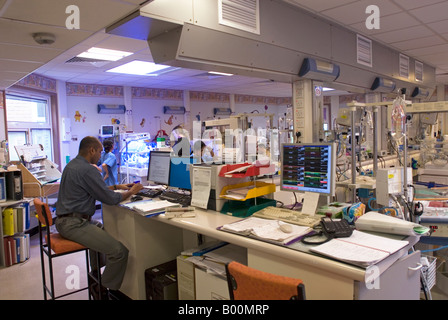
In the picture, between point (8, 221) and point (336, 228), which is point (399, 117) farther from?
point (8, 221)

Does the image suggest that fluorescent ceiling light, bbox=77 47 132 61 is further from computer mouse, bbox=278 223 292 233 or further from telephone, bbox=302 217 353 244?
telephone, bbox=302 217 353 244

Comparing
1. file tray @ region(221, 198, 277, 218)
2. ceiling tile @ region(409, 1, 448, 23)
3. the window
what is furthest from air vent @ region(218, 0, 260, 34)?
the window

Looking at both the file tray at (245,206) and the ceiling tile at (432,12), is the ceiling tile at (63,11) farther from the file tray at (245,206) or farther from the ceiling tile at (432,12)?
the ceiling tile at (432,12)

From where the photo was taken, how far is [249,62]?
2758 mm

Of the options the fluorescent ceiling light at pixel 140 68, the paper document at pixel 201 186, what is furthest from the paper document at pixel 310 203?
the fluorescent ceiling light at pixel 140 68

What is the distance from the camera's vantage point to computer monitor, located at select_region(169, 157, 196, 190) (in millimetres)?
2672

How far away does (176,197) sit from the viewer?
2.59 metres

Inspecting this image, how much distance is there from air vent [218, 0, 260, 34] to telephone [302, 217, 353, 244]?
66.6 inches

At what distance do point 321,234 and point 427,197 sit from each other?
1726mm

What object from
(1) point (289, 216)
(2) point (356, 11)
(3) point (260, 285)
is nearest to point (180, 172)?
(1) point (289, 216)

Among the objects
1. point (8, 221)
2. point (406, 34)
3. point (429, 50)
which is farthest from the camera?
point (429, 50)

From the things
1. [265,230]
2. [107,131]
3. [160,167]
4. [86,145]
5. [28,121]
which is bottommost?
[265,230]

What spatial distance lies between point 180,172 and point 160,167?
13.0 inches

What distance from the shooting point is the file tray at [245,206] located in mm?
2105
